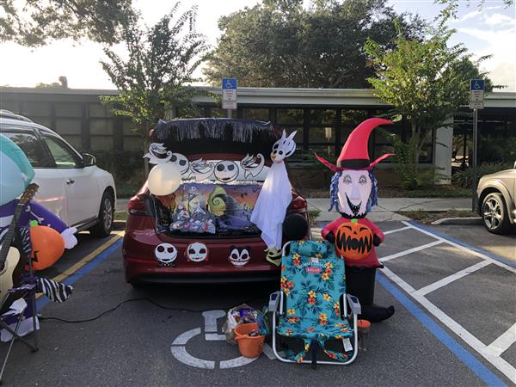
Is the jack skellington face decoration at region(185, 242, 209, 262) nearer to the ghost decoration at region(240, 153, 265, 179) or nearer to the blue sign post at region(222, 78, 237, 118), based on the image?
the ghost decoration at region(240, 153, 265, 179)

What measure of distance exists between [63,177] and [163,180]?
Answer: 2206 mm

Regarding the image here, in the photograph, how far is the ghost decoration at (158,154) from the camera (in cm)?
407

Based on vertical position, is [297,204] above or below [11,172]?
below

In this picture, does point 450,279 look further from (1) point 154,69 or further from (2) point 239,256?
(1) point 154,69

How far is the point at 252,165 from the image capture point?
4.28 m

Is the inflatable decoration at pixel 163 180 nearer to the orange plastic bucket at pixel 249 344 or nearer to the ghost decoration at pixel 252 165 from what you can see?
the ghost decoration at pixel 252 165

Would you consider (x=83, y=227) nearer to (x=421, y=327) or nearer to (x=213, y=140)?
(x=213, y=140)

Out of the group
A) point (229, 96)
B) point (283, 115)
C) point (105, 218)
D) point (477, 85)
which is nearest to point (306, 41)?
point (283, 115)

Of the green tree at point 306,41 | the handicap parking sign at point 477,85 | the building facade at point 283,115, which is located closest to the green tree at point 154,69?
the building facade at point 283,115

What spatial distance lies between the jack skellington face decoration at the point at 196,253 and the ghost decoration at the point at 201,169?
851 mm

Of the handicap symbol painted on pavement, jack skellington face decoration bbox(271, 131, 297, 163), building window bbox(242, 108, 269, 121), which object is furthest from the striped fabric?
building window bbox(242, 108, 269, 121)

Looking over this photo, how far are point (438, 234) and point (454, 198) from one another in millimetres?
4449

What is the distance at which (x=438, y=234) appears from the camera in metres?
7.35

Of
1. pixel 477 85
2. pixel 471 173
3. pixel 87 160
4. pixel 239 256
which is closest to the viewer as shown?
pixel 239 256
